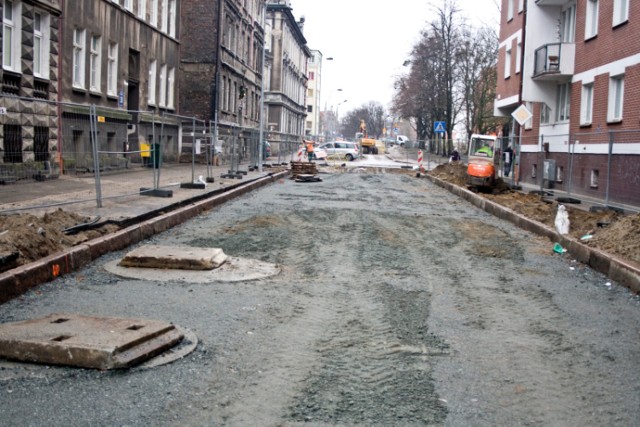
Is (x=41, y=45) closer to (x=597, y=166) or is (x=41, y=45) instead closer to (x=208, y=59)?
(x=597, y=166)

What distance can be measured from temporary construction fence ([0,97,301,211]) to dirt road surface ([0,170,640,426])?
274 cm

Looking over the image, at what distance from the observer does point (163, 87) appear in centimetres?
3444

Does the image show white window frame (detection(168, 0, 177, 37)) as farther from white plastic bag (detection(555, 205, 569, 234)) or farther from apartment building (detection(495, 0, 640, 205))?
white plastic bag (detection(555, 205, 569, 234))

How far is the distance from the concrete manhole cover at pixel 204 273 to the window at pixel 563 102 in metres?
21.2

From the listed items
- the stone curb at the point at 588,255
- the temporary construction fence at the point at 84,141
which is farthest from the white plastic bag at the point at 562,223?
the temporary construction fence at the point at 84,141

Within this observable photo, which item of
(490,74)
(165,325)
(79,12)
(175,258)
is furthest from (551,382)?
Answer: (490,74)

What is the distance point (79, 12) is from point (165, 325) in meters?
20.5

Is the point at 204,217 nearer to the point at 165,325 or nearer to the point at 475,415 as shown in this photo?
the point at 165,325

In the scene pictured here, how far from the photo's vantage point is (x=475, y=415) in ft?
14.1

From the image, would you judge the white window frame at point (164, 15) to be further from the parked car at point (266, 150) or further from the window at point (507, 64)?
the window at point (507, 64)

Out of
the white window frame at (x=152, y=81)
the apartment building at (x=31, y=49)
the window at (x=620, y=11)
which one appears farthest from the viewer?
the white window frame at (x=152, y=81)

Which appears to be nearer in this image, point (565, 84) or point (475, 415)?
point (475, 415)

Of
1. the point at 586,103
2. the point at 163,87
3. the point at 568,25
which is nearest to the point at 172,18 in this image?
the point at 163,87

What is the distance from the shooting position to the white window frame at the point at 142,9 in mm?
30009
